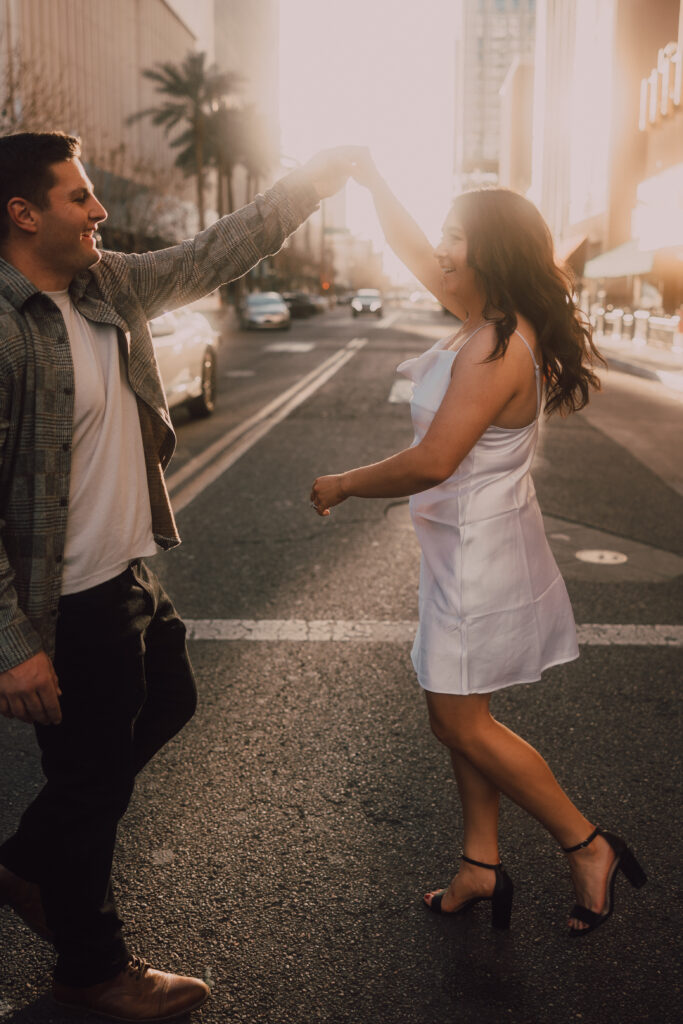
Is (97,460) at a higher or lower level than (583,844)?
higher

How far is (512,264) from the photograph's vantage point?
8.24 feet

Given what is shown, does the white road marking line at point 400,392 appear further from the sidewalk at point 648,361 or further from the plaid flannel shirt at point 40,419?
the plaid flannel shirt at point 40,419

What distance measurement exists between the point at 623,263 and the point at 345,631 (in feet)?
133

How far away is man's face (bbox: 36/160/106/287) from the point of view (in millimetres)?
2275

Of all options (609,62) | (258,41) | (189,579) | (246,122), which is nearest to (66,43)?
(246,122)

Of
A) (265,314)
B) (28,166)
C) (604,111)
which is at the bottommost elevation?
(265,314)

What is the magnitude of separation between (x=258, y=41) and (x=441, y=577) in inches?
5504

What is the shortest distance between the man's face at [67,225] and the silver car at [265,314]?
40360mm

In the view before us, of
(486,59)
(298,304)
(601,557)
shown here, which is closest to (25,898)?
(601,557)

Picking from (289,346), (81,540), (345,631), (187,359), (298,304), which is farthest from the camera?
(298,304)

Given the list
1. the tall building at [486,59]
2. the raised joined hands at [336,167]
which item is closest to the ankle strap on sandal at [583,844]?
the raised joined hands at [336,167]

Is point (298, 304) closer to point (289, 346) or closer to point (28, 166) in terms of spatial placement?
point (289, 346)

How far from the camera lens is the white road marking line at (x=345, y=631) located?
16.8ft

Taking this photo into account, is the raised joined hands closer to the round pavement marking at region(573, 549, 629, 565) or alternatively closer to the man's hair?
the man's hair
